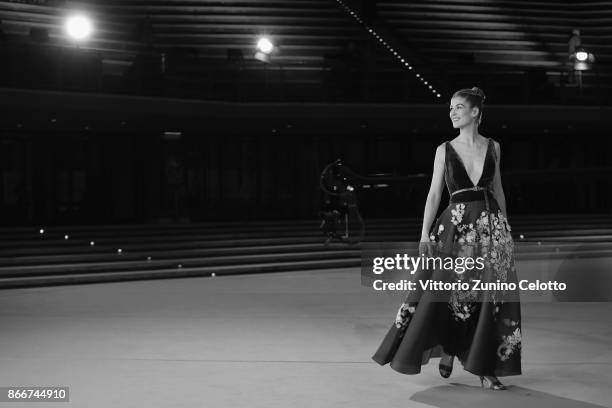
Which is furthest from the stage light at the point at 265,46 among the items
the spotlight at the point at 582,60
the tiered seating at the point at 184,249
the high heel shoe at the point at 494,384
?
the high heel shoe at the point at 494,384

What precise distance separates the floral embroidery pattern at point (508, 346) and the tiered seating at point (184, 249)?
8.96 metres

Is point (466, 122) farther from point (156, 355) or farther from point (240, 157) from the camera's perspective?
point (240, 157)

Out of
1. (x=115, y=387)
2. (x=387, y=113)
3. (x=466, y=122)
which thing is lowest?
(x=115, y=387)

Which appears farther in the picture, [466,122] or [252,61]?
[252,61]

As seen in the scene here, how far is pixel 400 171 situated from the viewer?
2317cm

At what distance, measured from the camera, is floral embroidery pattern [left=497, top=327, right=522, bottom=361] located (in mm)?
5121

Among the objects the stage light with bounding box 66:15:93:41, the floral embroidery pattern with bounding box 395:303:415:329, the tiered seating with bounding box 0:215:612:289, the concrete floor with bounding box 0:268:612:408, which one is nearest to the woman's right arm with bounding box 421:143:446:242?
the floral embroidery pattern with bounding box 395:303:415:329

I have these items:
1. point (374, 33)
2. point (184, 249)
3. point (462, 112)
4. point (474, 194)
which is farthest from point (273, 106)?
point (474, 194)

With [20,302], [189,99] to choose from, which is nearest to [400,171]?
[189,99]

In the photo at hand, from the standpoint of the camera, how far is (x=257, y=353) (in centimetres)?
671

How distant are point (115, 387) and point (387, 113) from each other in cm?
1386

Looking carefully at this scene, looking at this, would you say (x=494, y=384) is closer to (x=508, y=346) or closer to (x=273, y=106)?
(x=508, y=346)

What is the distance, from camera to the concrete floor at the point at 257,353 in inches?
204

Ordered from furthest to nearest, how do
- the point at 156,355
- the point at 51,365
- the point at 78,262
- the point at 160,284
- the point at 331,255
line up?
the point at 331,255, the point at 78,262, the point at 160,284, the point at 156,355, the point at 51,365
